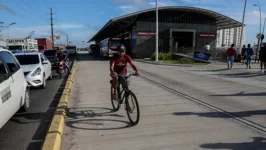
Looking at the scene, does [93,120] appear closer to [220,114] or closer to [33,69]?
[220,114]

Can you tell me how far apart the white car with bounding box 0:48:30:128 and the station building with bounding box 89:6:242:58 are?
95.9 feet

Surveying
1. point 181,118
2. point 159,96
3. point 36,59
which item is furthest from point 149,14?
point 181,118

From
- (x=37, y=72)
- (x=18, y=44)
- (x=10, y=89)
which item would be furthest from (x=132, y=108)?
(x=18, y=44)

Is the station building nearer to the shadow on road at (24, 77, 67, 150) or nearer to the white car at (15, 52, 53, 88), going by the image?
the white car at (15, 52, 53, 88)

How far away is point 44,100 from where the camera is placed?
330 inches

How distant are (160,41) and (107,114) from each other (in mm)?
33307

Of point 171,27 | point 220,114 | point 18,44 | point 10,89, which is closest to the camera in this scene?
point 10,89

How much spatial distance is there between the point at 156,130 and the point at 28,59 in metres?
8.66

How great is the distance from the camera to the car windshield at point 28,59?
11.4 meters

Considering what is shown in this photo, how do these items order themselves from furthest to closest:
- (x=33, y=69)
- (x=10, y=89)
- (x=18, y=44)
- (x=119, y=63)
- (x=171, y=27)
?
(x=171, y=27), (x=18, y=44), (x=33, y=69), (x=119, y=63), (x=10, y=89)

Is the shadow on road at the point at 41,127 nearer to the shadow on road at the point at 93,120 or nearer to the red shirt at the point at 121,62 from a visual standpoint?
the shadow on road at the point at 93,120

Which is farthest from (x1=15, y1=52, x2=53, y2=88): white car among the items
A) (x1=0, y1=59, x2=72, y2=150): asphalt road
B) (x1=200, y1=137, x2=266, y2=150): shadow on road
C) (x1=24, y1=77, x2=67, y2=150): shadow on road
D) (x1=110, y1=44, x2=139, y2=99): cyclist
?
(x1=200, y1=137, x2=266, y2=150): shadow on road

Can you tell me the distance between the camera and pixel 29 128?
5.52 metres

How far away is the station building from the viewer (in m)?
37.3
